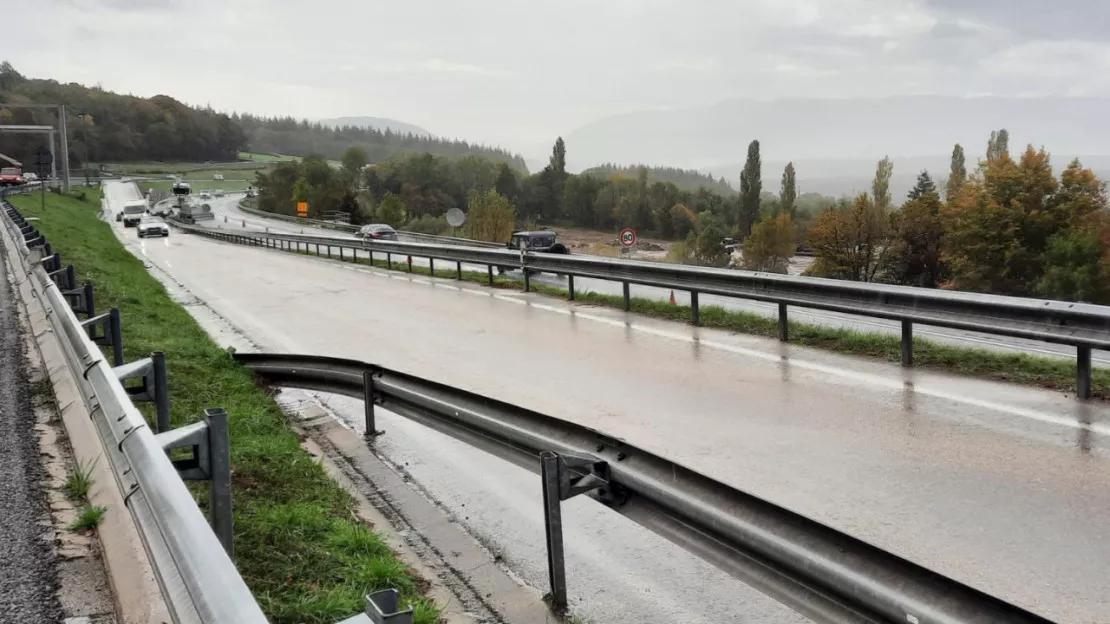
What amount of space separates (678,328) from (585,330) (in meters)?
1.24

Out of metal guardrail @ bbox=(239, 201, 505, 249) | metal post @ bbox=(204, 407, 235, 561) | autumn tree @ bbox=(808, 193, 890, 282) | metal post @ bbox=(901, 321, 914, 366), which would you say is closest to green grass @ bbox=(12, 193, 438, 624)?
metal post @ bbox=(204, 407, 235, 561)

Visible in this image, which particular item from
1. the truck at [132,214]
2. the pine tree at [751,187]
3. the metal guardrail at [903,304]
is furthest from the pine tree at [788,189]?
the metal guardrail at [903,304]

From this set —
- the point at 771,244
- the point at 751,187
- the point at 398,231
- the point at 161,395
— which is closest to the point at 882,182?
the point at 771,244

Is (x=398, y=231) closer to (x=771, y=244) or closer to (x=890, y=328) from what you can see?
(x=890, y=328)

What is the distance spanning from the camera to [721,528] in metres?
3.34

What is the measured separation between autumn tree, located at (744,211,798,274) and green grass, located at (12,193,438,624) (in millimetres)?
94619

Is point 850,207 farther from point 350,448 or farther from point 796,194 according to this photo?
point 350,448

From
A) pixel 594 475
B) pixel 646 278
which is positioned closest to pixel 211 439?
pixel 594 475

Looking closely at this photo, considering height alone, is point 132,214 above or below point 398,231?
above

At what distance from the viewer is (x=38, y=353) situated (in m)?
8.97

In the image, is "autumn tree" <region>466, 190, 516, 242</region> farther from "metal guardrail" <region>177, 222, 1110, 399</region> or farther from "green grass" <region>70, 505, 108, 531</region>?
"green grass" <region>70, 505, 108, 531</region>

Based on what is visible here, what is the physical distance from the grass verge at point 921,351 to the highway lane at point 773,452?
364 millimetres

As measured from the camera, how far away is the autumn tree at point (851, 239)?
251 feet

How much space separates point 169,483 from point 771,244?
109952 millimetres
